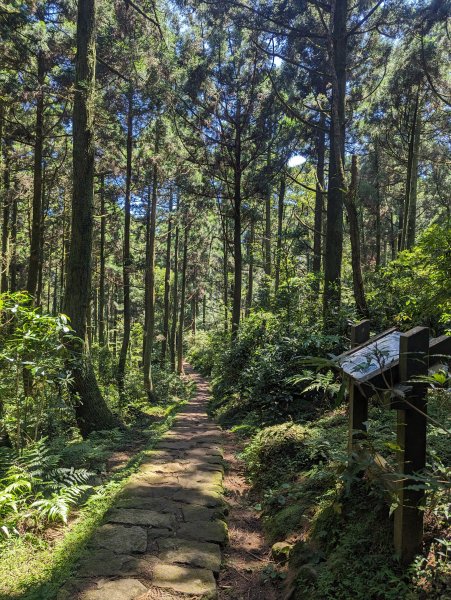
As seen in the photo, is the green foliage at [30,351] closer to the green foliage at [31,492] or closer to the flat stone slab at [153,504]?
the green foliage at [31,492]

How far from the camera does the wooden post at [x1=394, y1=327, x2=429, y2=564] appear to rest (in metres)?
2.39

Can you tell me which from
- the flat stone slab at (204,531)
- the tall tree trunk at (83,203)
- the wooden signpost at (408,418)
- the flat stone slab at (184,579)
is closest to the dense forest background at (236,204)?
the tall tree trunk at (83,203)

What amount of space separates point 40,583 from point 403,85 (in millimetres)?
15102

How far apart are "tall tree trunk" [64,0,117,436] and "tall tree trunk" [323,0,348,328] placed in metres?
4.72

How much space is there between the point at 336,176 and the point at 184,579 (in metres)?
7.99

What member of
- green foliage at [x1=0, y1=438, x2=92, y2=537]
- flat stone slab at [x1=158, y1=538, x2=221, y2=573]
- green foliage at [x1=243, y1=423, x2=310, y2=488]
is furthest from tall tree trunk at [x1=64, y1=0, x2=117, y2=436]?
flat stone slab at [x1=158, y1=538, x2=221, y2=573]

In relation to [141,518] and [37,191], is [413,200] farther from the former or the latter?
[141,518]

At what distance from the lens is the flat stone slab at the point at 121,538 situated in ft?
10.4

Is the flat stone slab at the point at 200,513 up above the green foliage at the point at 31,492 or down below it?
A: below

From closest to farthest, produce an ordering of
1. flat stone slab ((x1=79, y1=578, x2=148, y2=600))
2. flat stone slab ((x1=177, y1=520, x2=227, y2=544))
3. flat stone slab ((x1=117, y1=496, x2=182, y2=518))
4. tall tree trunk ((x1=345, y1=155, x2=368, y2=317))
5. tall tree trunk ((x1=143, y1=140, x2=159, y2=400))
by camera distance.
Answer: flat stone slab ((x1=79, y1=578, x2=148, y2=600)), flat stone slab ((x1=177, y1=520, x2=227, y2=544)), flat stone slab ((x1=117, y1=496, x2=182, y2=518)), tall tree trunk ((x1=345, y1=155, x2=368, y2=317)), tall tree trunk ((x1=143, y1=140, x2=159, y2=400))

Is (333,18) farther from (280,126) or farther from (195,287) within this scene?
(195,287)

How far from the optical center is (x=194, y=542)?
3.38 metres

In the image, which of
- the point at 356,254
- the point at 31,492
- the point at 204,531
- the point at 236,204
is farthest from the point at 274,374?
the point at 236,204

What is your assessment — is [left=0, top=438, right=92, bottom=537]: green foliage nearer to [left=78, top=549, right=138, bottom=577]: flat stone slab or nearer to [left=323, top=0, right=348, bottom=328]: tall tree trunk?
[left=78, top=549, right=138, bottom=577]: flat stone slab
